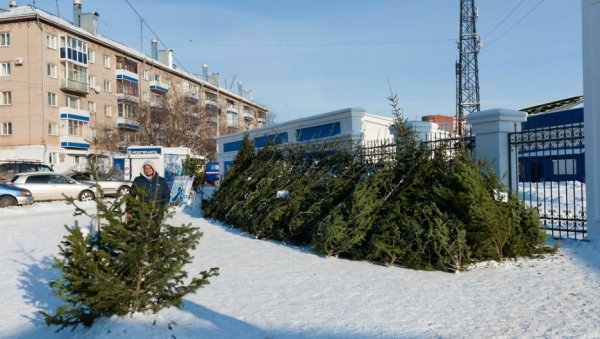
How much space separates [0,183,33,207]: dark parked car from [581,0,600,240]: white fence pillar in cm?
1936

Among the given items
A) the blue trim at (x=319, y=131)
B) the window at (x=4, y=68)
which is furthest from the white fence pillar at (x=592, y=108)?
the window at (x=4, y=68)

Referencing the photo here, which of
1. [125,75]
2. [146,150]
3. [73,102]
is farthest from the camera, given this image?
[125,75]

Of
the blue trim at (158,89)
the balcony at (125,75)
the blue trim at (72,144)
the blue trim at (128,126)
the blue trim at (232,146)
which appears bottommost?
the blue trim at (232,146)

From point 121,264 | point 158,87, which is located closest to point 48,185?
point 121,264

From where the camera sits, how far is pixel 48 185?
68.8 feet

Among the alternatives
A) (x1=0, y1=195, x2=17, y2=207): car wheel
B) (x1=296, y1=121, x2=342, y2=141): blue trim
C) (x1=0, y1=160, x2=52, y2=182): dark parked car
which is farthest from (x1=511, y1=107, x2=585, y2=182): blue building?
(x1=0, y1=160, x2=52, y2=182): dark parked car

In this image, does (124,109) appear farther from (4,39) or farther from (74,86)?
(4,39)

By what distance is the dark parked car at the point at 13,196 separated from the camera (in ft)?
61.0

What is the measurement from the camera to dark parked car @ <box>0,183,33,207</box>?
1858cm

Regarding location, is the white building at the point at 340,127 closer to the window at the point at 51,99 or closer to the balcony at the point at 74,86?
the window at the point at 51,99

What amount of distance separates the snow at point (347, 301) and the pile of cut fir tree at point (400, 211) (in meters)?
0.32

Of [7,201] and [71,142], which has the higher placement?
[71,142]

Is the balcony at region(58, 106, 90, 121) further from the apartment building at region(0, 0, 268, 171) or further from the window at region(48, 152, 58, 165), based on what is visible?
the window at region(48, 152, 58, 165)

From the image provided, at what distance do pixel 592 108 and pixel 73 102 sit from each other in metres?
46.4
